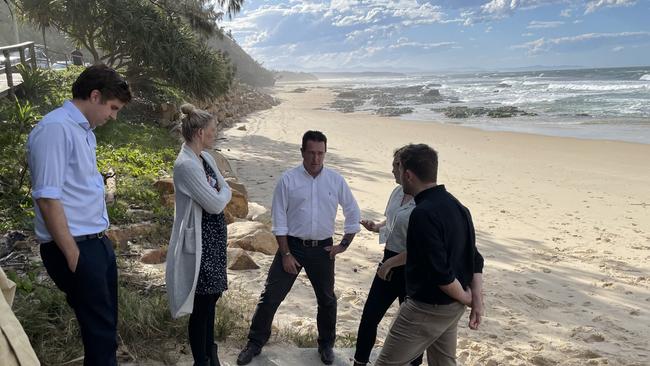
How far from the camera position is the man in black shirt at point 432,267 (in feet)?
7.57

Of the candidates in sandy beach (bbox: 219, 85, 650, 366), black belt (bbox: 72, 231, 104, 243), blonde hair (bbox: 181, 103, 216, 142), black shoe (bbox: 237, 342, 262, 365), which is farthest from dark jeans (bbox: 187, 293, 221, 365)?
sandy beach (bbox: 219, 85, 650, 366)

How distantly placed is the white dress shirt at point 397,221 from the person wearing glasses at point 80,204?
1.53 meters

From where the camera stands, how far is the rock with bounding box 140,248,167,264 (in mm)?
4871

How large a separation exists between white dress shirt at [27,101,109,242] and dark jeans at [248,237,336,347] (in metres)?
1.31

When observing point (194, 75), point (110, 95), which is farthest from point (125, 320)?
point (194, 75)

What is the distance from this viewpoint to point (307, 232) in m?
3.38

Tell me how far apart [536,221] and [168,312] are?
6.37m

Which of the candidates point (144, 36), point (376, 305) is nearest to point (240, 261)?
point (376, 305)

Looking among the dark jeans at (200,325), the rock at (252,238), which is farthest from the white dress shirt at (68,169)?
the rock at (252,238)

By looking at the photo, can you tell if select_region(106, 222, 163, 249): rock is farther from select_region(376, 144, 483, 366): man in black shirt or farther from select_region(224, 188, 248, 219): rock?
select_region(376, 144, 483, 366): man in black shirt

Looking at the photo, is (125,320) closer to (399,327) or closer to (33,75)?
(399,327)

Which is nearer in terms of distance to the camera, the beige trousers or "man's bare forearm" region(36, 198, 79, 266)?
"man's bare forearm" region(36, 198, 79, 266)

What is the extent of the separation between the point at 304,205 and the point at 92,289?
4.67ft

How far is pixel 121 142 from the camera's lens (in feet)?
30.5
